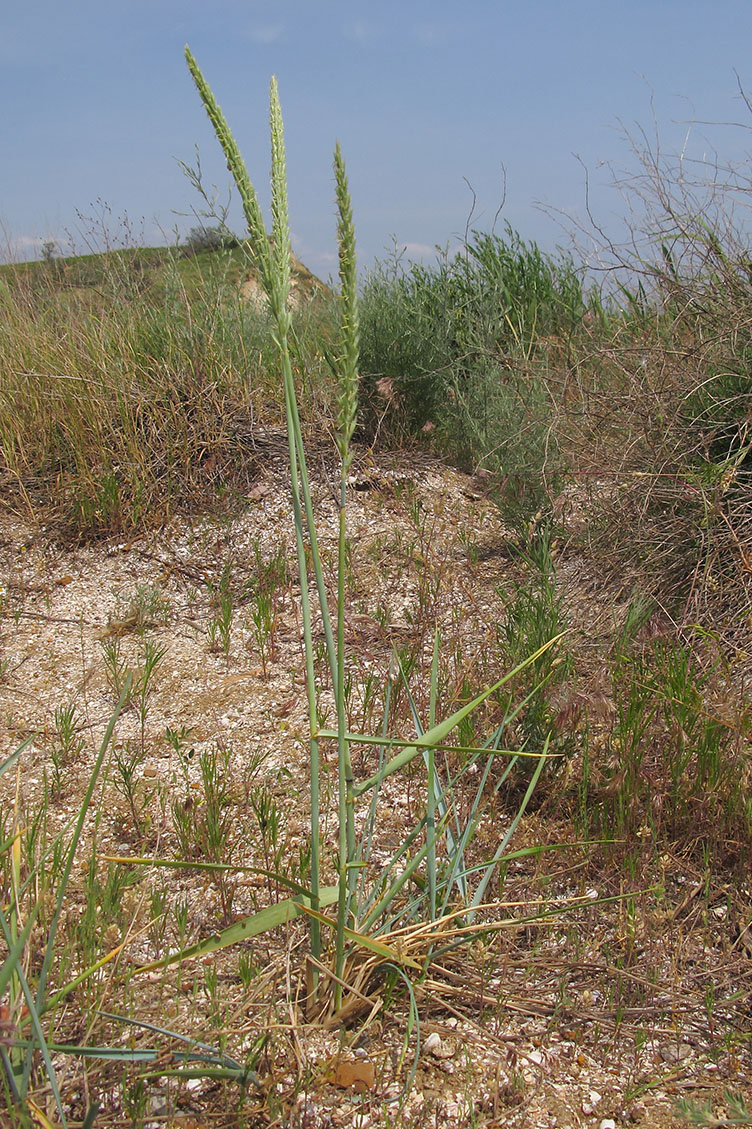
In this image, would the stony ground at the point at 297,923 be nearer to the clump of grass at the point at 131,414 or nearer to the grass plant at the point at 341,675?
the grass plant at the point at 341,675

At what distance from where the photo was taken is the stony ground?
1.43m

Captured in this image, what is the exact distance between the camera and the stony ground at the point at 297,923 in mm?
1435

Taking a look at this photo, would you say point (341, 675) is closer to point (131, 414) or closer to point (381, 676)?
point (381, 676)

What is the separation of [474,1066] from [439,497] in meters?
3.22

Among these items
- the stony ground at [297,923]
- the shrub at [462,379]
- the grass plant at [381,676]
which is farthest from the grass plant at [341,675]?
the shrub at [462,379]

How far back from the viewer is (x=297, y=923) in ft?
6.02

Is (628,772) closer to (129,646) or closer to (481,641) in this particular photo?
(481,641)

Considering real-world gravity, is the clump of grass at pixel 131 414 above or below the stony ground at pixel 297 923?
above

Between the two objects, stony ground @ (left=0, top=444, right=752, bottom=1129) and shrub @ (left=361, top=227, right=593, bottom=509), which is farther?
shrub @ (left=361, top=227, right=593, bottom=509)

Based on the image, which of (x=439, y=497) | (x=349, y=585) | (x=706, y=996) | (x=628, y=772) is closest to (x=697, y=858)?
(x=628, y=772)

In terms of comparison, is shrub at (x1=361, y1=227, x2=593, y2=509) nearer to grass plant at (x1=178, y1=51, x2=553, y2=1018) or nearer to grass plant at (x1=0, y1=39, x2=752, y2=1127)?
grass plant at (x1=0, y1=39, x2=752, y2=1127)

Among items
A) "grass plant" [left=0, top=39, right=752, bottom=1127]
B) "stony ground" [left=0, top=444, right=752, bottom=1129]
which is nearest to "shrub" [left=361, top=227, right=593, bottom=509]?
"grass plant" [left=0, top=39, right=752, bottom=1127]

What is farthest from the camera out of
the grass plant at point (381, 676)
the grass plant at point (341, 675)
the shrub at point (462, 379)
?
the shrub at point (462, 379)

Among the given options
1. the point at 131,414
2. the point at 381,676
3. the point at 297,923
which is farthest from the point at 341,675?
the point at 131,414
